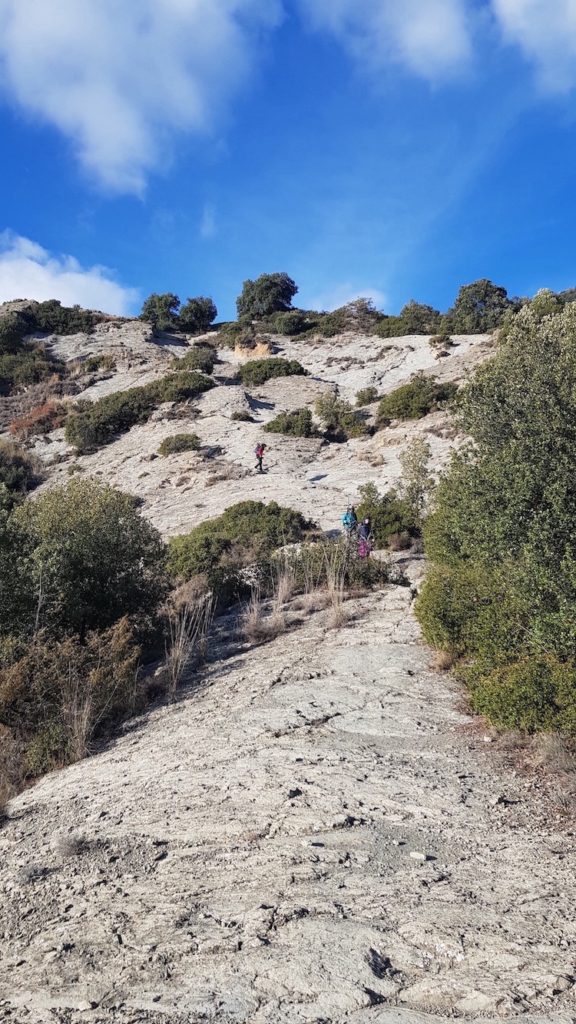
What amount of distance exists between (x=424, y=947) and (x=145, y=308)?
224ft

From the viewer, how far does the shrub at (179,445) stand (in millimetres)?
30531

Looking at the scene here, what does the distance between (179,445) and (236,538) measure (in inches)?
537

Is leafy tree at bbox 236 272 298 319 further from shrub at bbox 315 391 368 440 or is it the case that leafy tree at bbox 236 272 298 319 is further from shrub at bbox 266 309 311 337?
shrub at bbox 315 391 368 440

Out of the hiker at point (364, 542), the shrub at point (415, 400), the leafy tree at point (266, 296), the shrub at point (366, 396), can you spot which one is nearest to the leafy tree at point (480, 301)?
the leafy tree at point (266, 296)

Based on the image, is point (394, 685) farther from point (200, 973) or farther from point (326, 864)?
point (200, 973)

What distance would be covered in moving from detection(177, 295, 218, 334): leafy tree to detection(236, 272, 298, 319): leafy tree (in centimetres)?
508

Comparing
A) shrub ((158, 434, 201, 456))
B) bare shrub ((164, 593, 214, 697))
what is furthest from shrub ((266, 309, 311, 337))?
bare shrub ((164, 593, 214, 697))

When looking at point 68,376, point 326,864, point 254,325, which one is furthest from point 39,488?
point 254,325

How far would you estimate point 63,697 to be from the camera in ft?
26.1

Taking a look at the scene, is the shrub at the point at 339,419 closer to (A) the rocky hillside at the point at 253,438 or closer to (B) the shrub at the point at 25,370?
(A) the rocky hillside at the point at 253,438

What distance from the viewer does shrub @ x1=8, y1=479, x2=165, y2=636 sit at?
391 inches

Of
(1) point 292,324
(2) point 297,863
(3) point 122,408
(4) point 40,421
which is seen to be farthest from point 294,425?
(2) point 297,863

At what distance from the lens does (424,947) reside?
3.48m

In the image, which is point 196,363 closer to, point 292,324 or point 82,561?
point 292,324
